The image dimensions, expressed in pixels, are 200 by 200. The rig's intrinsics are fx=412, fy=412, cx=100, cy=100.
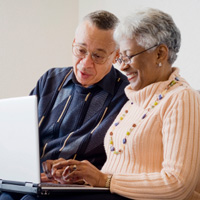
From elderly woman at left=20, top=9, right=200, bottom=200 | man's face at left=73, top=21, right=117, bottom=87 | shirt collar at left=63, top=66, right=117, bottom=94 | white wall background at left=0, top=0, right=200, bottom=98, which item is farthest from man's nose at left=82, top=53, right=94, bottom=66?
white wall background at left=0, top=0, right=200, bottom=98

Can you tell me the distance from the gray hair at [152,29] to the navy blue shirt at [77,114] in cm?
46

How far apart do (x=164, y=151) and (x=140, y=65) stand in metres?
0.34

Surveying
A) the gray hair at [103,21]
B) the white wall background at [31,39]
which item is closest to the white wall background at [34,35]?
the white wall background at [31,39]

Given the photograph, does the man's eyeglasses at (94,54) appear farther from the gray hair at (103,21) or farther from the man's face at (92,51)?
the gray hair at (103,21)

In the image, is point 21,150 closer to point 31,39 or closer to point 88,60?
point 88,60

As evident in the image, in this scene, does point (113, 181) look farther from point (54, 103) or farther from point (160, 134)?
point (54, 103)

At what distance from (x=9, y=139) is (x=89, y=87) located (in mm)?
688

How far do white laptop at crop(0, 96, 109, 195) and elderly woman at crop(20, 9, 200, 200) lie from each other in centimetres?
11

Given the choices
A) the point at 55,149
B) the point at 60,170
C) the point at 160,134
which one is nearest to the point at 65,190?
the point at 60,170

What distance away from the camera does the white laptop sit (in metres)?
1.25

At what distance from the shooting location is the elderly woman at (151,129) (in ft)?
4.28

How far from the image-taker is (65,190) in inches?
50.3

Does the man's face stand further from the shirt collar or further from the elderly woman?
the elderly woman

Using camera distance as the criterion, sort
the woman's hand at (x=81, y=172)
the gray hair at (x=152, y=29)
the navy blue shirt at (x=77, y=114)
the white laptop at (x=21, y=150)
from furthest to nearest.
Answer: the navy blue shirt at (x=77, y=114) → the gray hair at (x=152, y=29) → the woman's hand at (x=81, y=172) → the white laptop at (x=21, y=150)
